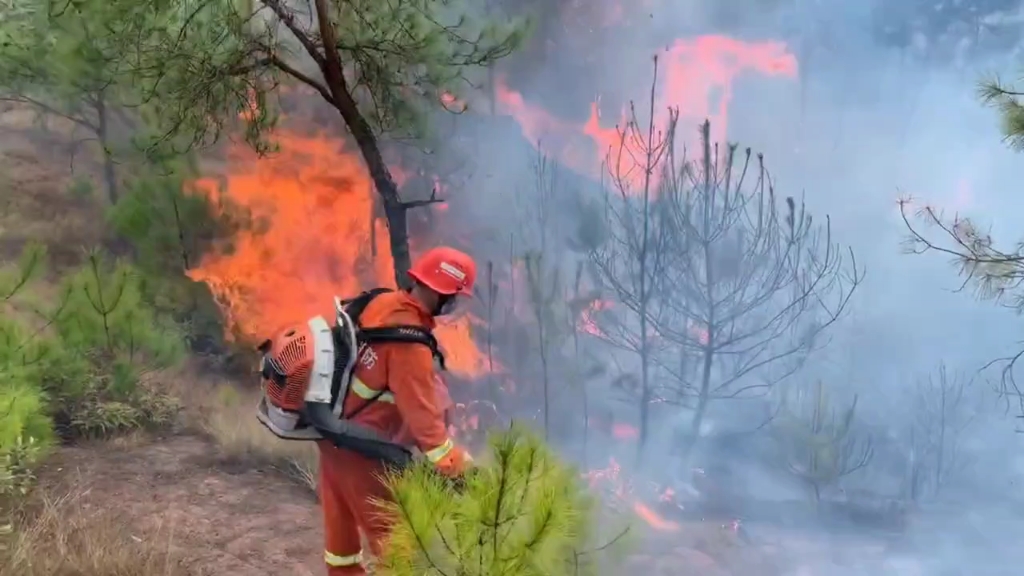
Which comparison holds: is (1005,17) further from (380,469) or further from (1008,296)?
(380,469)

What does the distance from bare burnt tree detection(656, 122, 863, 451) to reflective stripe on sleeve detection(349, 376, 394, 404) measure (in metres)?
2.88

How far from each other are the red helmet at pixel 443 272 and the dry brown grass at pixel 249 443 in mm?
2342

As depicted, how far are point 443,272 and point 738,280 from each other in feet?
9.73

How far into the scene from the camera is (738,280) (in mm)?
5223

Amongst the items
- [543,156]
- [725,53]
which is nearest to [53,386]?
[543,156]

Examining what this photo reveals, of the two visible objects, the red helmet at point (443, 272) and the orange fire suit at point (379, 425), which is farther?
the red helmet at point (443, 272)

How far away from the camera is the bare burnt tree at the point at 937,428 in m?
5.01

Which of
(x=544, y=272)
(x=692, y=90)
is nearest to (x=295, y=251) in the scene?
(x=544, y=272)

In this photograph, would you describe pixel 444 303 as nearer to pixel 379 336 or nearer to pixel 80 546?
pixel 379 336

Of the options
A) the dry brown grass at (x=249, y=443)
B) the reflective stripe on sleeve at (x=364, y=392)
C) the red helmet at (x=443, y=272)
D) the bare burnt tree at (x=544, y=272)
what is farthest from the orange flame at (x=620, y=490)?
the red helmet at (x=443, y=272)

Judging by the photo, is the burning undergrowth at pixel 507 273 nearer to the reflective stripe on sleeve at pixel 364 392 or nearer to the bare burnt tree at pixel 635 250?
the bare burnt tree at pixel 635 250

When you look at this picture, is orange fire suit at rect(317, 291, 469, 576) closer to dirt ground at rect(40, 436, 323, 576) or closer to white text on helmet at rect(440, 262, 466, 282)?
white text on helmet at rect(440, 262, 466, 282)

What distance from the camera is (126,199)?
5684mm

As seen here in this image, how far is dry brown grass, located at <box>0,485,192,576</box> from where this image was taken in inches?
132
